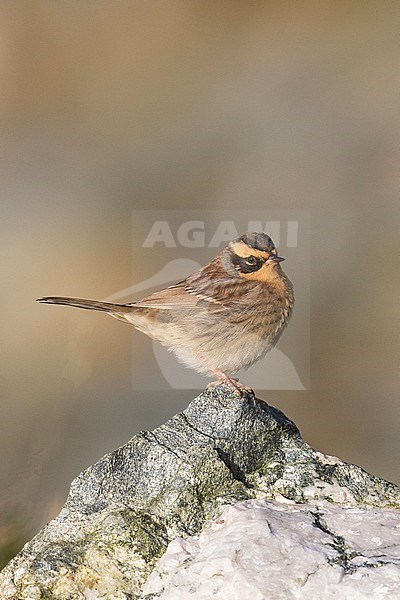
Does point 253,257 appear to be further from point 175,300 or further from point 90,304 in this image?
point 90,304

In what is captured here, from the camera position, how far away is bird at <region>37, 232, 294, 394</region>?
2.70m

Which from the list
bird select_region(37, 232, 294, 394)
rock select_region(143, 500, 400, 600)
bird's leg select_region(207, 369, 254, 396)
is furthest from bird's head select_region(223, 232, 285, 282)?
rock select_region(143, 500, 400, 600)

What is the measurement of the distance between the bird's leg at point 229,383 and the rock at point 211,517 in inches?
4.3

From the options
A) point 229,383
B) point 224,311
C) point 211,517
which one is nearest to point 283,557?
point 211,517

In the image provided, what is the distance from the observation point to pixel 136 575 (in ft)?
5.54

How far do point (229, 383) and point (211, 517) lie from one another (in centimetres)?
68

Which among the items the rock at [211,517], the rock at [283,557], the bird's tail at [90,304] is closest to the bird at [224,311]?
the bird's tail at [90,304]

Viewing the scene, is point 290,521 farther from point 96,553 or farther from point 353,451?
Answer: point 353,451

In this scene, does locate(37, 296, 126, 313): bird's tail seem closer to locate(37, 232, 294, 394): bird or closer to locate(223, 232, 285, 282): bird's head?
locate(37, 232, 294, 394): bird

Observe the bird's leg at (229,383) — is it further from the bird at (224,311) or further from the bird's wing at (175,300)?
the bird's wing at (175,300)

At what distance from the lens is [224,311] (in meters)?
Result: 2.73

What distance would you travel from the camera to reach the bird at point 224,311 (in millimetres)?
2697

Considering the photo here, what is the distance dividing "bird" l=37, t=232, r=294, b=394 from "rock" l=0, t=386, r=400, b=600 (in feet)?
1.64

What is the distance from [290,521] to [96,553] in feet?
1.31
